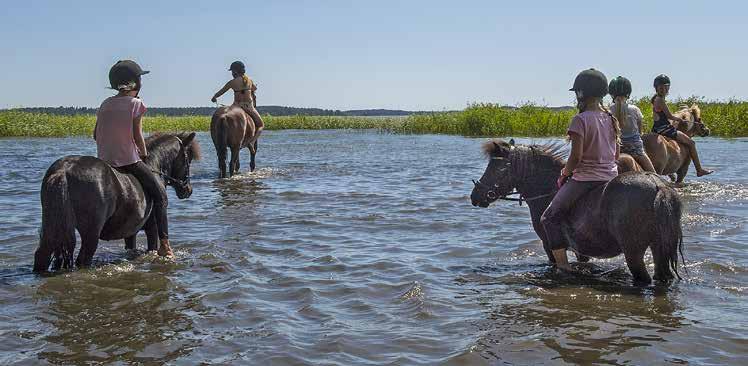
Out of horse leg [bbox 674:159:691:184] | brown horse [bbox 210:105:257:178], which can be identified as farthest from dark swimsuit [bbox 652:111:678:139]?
brown horse [bbox 210:105:257:178]

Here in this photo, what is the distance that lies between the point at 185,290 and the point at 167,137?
2.64 m

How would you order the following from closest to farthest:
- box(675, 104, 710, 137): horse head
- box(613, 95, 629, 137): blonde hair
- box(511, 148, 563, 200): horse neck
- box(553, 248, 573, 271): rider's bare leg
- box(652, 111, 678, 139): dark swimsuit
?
box(553, 248, 573, 271): rider's bare leg < box(511, 148, 563, 200): horse neck < box(613, 95, 629, 137): blonde hair < box(652, 111, 678, 139): dark swimsuit < box(675, 104, 710, 137): horse head

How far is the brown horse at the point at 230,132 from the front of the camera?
1612 cm

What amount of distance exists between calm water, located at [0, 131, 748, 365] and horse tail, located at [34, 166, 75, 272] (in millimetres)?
401

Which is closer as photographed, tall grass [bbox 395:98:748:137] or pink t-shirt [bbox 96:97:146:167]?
pink t-shirt [bbox 96:97:146:167]

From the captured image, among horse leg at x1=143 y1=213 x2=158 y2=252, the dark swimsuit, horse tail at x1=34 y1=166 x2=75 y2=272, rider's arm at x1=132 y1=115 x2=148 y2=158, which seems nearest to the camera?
horse tail at x1=34 y1=166 x2=75 y2=272

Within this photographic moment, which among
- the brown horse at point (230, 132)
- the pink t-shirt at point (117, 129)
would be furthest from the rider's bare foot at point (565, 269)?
the brown horse at point (230, 132)

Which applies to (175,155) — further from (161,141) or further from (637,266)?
(637,266)

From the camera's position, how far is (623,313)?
5555mm

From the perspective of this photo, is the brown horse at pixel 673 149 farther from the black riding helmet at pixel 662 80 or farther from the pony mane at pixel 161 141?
the pony mane at pixel 161 141

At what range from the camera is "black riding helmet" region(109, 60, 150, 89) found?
708 cm

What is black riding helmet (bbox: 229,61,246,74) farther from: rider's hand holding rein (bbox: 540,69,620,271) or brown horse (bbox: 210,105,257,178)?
rider's hand holding rein (bbox: 540,69,620,271)

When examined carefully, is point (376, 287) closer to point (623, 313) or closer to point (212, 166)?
point (623, 313)

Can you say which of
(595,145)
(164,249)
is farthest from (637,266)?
(164,249)
